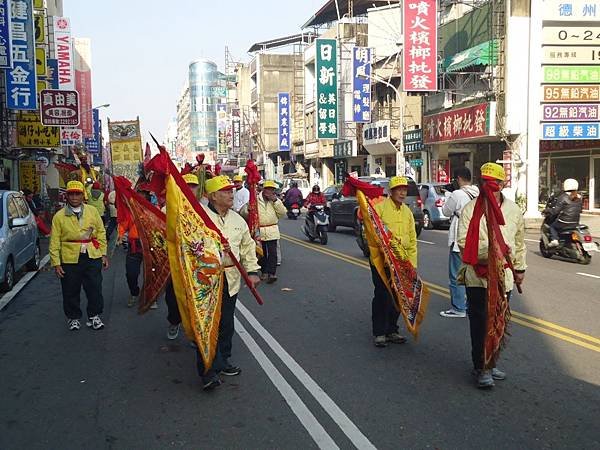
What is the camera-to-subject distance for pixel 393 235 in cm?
598

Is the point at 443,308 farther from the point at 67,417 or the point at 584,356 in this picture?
the point at 67,417

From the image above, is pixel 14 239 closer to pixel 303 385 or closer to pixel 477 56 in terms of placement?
pixel 303 385

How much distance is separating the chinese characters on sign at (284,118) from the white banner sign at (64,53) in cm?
2081

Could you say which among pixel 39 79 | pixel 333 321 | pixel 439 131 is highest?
pixel 39 79

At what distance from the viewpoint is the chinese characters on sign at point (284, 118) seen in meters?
50.3

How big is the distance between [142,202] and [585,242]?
8751 mm

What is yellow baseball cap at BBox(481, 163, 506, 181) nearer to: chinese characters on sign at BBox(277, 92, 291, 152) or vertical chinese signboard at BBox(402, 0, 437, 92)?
vertical chinese signboard at BBox(402, 0, 437, 92)

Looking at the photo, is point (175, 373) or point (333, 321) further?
point (333, 321)

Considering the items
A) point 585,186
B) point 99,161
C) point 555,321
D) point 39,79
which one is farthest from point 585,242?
point 99,161

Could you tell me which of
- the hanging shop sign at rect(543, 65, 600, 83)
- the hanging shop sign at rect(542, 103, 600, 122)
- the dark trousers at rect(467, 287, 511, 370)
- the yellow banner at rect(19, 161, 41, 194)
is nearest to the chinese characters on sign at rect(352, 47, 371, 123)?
the hanging shop sign at rect(543, 65, 600, 83)

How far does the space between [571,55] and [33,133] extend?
1996 centimetres

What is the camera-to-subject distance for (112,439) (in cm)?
404

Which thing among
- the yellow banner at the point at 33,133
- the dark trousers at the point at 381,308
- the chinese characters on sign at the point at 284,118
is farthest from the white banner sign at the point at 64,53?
the dark trousers at the point at 381,308

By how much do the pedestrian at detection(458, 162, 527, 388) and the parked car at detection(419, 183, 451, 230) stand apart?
1505cm
